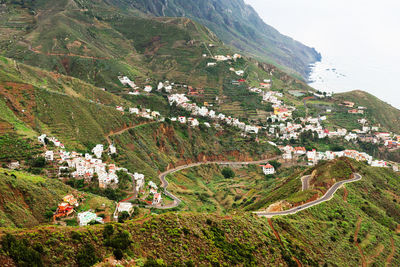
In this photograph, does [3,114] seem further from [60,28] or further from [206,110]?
[60,28]

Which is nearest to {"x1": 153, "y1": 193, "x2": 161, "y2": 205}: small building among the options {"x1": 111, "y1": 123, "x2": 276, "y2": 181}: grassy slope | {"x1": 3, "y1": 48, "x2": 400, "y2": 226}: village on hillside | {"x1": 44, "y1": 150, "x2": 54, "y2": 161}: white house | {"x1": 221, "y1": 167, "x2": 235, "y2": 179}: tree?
{"x1": 3, "y1": 48, "x2": 400, "y2": 226}: village on hillside

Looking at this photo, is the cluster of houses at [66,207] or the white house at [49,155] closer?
the cluster of houses at [66,207]

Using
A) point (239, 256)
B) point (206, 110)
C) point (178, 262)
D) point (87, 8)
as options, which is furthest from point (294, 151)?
point (87, 8)

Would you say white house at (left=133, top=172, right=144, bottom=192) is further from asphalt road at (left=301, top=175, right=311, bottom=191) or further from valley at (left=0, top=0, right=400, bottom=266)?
asphalt road at (left=301, top=175, right=311, bottom=191)

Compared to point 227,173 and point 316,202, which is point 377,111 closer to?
point 227,173

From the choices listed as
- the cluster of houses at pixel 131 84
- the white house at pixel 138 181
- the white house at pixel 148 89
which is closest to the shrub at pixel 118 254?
the white house at pixel 138 181

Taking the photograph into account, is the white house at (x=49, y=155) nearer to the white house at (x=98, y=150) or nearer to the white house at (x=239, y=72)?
the white house at (x=98, y=150)

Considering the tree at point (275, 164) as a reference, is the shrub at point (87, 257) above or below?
above

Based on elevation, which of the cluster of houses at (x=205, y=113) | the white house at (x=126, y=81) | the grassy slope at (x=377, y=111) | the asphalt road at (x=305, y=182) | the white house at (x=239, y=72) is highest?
the grassy slope at (x=377, y=111)

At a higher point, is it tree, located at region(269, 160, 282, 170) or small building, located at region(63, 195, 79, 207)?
tree, located at region(269, 160, 282, 170)
